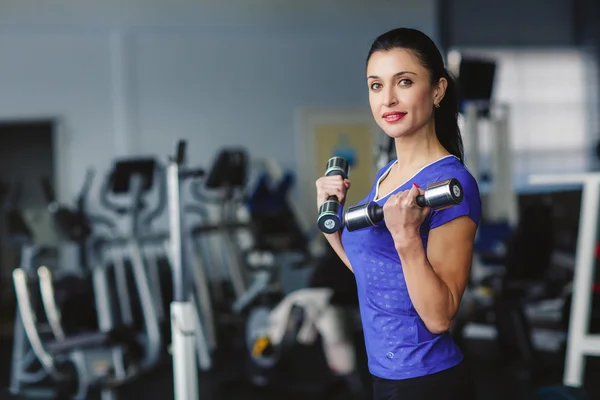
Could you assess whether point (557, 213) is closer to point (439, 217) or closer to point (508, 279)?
point (508, 279)

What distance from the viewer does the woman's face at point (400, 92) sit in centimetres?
129

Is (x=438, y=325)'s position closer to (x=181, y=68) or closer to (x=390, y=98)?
(x=390, y=98)

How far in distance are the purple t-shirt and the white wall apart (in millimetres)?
6656

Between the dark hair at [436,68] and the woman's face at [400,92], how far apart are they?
1cm

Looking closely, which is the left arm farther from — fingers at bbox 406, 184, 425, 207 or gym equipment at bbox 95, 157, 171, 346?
gym equipment at bbox 95, 157, 171, 346

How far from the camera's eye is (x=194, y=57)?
26.1 feet

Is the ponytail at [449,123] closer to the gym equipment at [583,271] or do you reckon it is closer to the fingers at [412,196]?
the fingers at [412,196]

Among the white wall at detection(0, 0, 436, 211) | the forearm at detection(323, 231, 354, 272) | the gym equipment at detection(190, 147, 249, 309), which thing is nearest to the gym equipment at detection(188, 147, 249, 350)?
the gym equipment at detection(190, 147, 249, 309)

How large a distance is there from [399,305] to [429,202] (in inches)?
9.1

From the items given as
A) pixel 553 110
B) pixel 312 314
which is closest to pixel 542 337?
pixel 312 314

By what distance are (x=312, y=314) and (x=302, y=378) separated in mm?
782

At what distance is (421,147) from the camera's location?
1.34 meters

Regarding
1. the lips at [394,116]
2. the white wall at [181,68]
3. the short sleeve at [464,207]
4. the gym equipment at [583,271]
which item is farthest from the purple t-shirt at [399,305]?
the white wall at [181,68]

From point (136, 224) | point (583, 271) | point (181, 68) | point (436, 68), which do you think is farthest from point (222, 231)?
point (436, 68)
